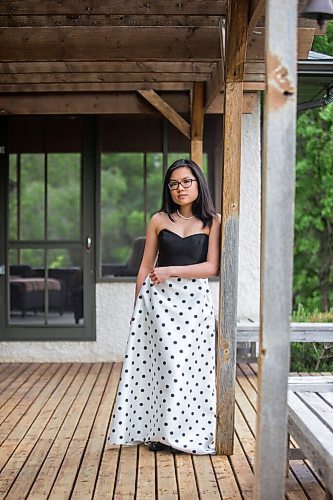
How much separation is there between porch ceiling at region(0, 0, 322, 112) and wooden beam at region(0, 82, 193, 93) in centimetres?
35

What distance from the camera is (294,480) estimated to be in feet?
14.7

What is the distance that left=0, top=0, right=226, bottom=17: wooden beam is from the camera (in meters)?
5.14

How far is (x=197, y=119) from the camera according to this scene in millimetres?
7410

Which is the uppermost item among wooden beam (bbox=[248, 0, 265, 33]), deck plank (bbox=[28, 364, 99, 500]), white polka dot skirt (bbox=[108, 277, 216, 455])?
wooden beam (bbox=[248, 0, 265, 33])

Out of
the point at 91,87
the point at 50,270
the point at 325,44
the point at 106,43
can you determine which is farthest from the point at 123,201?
the point at 106,43

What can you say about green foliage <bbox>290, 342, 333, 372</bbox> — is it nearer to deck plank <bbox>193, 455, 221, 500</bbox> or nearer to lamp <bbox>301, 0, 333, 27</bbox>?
deck plank <bbox>193, 455, 221, 500</bbox>

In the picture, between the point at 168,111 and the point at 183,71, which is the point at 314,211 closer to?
the point at 168,111

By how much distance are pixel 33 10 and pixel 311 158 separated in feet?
28.6

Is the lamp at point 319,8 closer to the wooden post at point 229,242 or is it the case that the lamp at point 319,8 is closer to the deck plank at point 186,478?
the wooden post at point 229,242

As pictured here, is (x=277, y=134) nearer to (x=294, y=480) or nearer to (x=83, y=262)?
(x=294, y=480)

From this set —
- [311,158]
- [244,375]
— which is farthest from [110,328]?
[311,158]

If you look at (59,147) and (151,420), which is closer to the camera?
(151,420)

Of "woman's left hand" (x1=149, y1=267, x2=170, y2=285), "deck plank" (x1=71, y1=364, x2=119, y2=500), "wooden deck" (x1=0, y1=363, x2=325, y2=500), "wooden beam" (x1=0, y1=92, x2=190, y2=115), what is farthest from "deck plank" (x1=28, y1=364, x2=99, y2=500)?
"wooden beam" (x1=0, y1=92, x2=190, y2=115)

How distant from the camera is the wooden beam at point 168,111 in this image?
24.8 ft
